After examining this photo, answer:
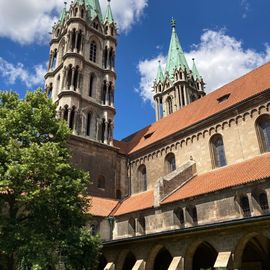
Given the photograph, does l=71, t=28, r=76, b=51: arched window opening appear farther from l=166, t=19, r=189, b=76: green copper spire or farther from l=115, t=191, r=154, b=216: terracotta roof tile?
l=166, t=19, r=189, b=76: green copper spire

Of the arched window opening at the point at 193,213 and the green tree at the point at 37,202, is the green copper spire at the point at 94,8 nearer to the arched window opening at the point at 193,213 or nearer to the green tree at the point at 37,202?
the green tree at the point at 37,202

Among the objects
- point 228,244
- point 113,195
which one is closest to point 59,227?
point 228,244

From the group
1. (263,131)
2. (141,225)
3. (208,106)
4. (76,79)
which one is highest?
(76,79)

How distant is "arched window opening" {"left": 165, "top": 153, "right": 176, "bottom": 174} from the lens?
86.9 feet

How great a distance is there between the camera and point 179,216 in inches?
786

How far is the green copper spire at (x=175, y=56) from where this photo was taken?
54.3m

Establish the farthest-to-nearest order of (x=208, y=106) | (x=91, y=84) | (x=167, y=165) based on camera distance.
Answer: (x=91, y=84), (x=208, y=106), (x=167, y=165)

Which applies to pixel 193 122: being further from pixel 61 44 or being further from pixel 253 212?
pixel 61 44

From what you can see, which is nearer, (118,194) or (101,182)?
(101,182)

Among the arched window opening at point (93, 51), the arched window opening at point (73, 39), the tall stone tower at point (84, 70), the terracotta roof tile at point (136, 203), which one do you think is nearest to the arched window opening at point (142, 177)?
the terracotta roof tile at point (136, 203)

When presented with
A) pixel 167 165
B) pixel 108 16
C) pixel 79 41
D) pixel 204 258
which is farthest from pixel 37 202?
pixel 108 16

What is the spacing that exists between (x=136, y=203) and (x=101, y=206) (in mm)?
3266

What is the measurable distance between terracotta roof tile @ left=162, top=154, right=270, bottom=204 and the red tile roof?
4.92 m

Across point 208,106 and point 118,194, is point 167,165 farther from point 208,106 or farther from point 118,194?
point 208,106
